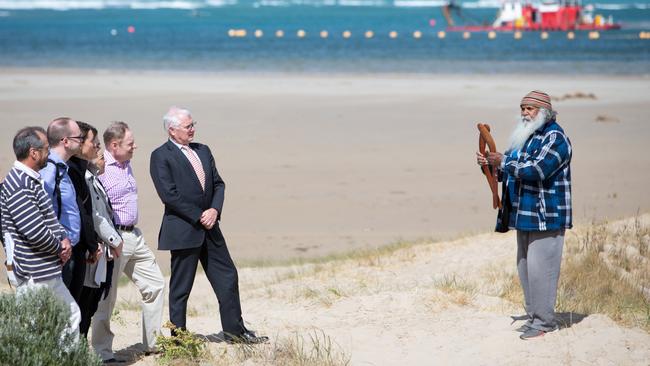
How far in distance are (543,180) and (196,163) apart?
227 cm

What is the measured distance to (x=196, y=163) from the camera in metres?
6.38

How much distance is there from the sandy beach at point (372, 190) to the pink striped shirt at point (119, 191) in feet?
3.21

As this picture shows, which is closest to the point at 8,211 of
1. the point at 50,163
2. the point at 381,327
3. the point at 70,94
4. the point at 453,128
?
the point at 50,163

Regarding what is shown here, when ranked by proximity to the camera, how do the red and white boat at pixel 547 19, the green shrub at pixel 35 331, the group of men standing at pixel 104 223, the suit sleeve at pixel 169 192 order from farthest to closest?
the red and white boat at pixel 547 19 < the suit sleeve at pixel 169 192 < the group of men standing at pixel 104 223 < the green shrub at pixel 35 331

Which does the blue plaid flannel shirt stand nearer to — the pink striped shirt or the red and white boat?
the pink striped shirt

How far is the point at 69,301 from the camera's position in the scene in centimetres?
551

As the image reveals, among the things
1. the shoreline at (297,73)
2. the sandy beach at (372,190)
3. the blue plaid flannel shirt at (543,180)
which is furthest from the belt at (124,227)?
the shoreline at (297,73)

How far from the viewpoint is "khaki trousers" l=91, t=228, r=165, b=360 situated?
6.32m

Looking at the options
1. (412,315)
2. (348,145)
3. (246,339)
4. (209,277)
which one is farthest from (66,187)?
(348,145)

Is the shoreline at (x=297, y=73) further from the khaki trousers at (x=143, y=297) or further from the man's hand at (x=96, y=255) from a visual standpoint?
the man's hand at (x=96, y=255)

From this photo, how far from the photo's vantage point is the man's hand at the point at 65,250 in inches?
212

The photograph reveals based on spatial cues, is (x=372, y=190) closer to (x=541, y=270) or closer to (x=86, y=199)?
(x=541, y=270)

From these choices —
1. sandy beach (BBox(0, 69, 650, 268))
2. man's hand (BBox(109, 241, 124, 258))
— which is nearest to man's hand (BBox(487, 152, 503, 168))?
man's hand (BBox(109, 241, 124, 258))

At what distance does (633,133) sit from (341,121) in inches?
270
